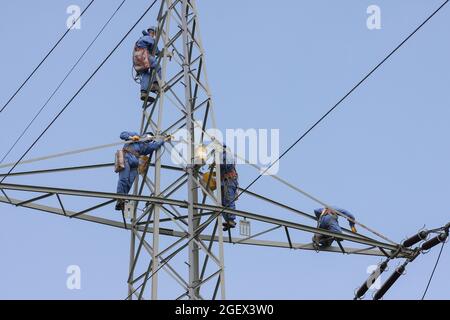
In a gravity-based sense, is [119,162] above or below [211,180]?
above

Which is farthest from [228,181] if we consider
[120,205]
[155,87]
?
[120,205]

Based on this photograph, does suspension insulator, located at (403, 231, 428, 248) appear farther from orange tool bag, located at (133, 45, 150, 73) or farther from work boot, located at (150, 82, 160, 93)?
orange tool bag, located at (133, 45, 150, 73)

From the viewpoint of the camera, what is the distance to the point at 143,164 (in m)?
25.9

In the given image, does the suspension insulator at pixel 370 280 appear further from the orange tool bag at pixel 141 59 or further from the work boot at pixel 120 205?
the orange tool bag at pixel 141 59

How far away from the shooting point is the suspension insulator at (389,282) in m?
25.9

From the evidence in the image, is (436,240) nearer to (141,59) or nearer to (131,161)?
(131,161)

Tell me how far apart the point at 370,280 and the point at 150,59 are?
7311 mm

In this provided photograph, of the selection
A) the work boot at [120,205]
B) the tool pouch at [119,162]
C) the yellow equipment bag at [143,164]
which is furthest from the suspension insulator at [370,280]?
the tool pouch at [119,162]

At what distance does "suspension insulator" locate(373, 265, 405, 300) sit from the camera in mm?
25938

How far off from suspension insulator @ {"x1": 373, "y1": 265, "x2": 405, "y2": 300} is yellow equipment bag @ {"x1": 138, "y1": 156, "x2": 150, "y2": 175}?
19.9ft

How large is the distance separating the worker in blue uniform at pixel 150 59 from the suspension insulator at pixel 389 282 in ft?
22.4
